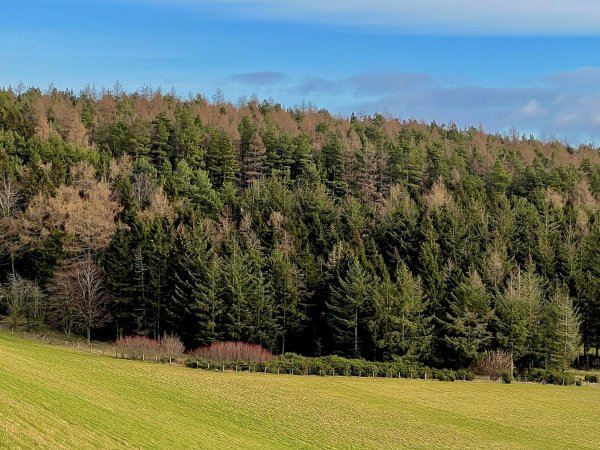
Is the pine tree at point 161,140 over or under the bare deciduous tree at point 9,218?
over

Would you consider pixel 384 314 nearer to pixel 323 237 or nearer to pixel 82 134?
pixel 323 237

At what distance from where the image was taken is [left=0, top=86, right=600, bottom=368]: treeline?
77.3m

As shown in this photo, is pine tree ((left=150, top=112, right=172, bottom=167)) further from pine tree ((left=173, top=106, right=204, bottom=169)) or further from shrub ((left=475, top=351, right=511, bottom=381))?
shrub ((left=475, top=351, right=511, bottom=381))

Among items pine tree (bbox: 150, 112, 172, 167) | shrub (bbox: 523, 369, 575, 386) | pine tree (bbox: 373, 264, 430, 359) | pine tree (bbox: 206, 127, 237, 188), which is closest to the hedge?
pine tree (bbox: 373, 264, 430, 359)

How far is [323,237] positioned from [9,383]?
214ft

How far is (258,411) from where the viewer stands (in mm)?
42219

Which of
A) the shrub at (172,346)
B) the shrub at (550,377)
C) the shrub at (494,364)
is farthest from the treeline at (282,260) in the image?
the shrub at (550,377)

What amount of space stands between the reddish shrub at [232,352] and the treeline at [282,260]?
324 centimetres

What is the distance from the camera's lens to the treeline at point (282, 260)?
77312mm

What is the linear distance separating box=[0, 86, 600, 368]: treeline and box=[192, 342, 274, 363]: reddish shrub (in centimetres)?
324

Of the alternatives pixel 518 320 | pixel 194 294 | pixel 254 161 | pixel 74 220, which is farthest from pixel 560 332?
pixel 254 161

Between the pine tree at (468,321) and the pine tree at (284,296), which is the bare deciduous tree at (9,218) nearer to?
the pine tree at (284,296)

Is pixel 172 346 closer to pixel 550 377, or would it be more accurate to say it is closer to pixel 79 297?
pixel 79 297

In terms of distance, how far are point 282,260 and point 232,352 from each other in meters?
15.5
